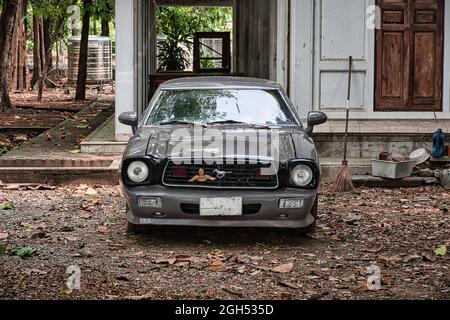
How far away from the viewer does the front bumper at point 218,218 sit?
23.4ft

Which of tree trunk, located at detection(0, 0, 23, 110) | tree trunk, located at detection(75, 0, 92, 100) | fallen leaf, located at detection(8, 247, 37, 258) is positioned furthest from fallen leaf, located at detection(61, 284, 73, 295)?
tree trunk, located at detection(75, 0, 92, 100)

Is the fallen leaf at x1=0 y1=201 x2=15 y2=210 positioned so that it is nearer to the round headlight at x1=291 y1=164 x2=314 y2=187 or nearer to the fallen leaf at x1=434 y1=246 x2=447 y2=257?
the round headlight at x1=291 y1=164 x2=314 y2=187

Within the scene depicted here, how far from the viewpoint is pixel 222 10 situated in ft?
106

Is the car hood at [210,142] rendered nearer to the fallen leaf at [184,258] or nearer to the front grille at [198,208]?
the front grille at [198,208]

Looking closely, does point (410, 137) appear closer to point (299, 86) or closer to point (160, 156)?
point (299, 86)

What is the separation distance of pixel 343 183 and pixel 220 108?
9.53 ft

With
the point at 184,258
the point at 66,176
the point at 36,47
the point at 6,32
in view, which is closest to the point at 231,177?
the point at 184,258

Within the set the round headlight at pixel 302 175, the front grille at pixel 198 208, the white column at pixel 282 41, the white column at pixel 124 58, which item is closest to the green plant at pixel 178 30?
the white column at pixel 282 41

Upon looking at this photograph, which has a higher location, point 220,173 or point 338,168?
point 220,173

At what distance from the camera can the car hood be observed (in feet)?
24.0

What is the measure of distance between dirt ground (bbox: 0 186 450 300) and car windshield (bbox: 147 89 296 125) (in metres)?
1.12

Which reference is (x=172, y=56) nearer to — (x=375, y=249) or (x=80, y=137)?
(x=80, y=137)

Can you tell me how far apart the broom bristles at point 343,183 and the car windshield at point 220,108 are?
2414 mm

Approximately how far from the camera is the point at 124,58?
1221cm
